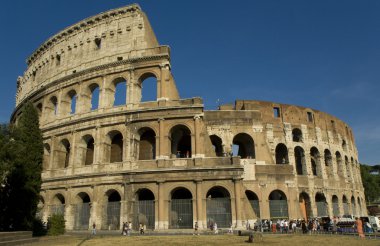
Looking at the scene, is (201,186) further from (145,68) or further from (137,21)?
(137,21)

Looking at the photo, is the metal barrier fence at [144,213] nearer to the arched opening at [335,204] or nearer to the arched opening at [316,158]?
the arched opening at [316,158]

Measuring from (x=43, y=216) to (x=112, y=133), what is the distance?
8.20 meters

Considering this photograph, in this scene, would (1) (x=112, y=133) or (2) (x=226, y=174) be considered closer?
(2) (x=226, y=174)

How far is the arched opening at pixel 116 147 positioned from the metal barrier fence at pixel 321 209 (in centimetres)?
1813

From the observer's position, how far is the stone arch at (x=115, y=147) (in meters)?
24.2

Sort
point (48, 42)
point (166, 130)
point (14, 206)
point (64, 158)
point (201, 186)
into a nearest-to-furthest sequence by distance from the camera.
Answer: point (14, 206) → point (201, 186) → point (166, 130) → point (64, 158) → point (48, 42)

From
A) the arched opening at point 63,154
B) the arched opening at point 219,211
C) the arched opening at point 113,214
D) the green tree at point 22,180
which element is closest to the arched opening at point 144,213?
the arched opening at point 113,214

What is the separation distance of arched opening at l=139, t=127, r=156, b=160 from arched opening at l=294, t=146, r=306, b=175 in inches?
573

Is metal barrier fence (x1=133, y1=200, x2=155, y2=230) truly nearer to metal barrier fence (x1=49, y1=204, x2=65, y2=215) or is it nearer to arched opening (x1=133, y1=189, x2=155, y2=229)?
arched opening (x1=133, y1=189, x2=155, y2=229)

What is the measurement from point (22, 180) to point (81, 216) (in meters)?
7.44

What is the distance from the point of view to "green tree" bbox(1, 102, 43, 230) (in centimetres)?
1619

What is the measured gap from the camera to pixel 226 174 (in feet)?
70.1

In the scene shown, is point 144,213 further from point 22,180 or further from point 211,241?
point 211,241

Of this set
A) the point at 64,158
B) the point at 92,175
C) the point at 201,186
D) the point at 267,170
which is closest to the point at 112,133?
the point at 92,175
